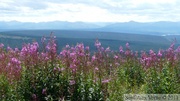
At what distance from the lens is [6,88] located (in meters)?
7.86

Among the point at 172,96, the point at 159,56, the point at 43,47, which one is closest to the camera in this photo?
the point at 172,96

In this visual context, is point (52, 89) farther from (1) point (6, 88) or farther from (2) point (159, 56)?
(2) point (159, 56)

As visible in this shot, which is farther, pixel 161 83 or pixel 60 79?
pixel 161 83

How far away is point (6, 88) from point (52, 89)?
3.98 ft

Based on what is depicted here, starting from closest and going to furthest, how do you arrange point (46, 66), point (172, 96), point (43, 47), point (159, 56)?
point (172, 96) → point (46, 66) → point (43, 47) → point (159, 56)

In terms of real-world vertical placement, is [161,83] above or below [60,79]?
below

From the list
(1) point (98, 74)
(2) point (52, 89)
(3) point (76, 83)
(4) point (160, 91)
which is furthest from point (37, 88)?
(4) point (160, 91)

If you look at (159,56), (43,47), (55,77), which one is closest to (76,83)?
(55,77)

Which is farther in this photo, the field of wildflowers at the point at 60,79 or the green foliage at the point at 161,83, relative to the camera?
the green foliage at the point at 161,83

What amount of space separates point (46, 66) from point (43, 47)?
895 mm

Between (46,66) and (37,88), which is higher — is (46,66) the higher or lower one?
the higher one

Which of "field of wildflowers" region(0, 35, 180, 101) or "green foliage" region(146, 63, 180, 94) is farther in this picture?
"green foliage" region(146, 63, 180, 94)

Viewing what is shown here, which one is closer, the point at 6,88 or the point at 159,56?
the point at 6,88

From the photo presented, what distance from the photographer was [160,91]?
836cm
